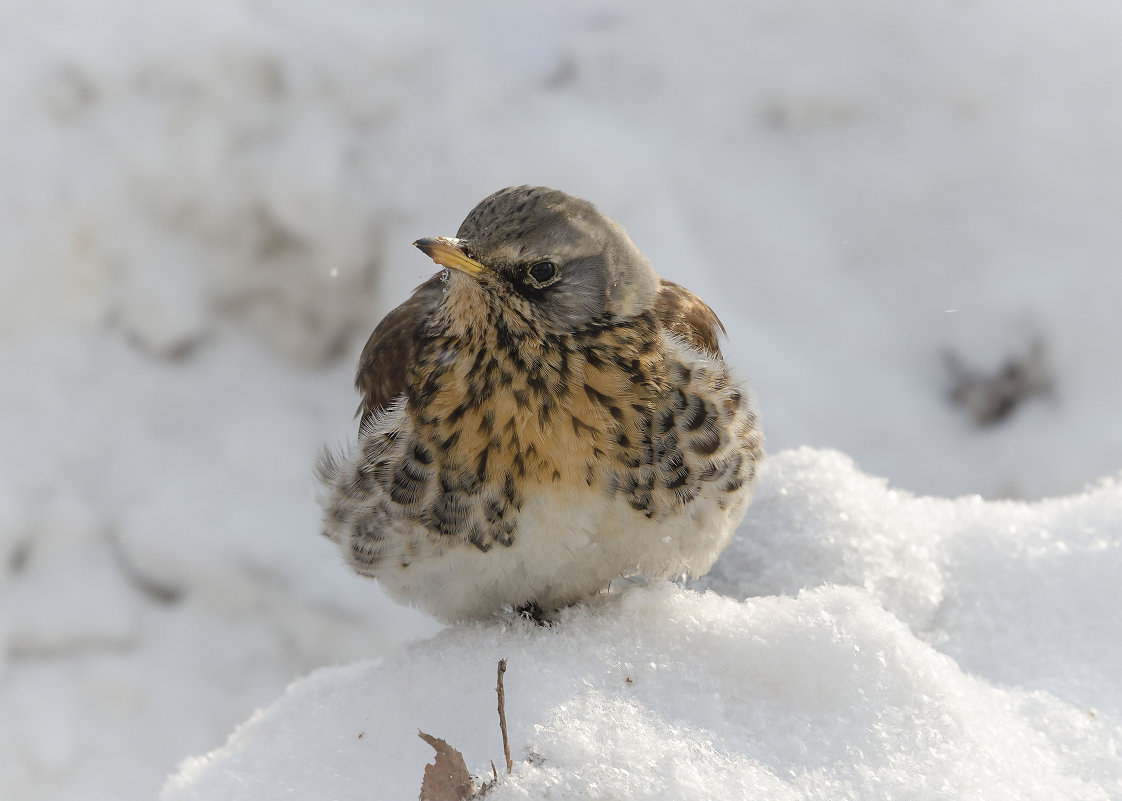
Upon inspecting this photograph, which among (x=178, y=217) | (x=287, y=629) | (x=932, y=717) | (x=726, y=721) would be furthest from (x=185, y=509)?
(x=932, y=717)

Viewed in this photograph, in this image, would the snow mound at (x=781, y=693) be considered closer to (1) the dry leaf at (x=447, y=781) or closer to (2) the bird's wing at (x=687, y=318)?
(1) the dry leaf at (x=447, y=781)

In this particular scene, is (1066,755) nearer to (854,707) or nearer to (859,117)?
(854,707)

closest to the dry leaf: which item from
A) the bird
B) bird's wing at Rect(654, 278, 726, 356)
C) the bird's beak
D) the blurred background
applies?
the bird

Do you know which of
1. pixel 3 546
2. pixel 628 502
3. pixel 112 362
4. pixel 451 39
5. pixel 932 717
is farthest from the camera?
pixel 451 39

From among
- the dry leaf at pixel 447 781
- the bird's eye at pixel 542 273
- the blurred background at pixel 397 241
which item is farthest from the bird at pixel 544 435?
the blurred background at pixel 397 241

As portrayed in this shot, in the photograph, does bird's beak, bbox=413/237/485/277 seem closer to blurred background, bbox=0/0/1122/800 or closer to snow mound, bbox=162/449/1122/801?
snow mound, bbox=162/449/1122/801

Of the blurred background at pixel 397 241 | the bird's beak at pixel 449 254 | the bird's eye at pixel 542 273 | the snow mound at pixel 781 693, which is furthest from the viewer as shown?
the blurred background at pixel 397 241

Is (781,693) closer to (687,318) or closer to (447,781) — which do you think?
(447,781)
